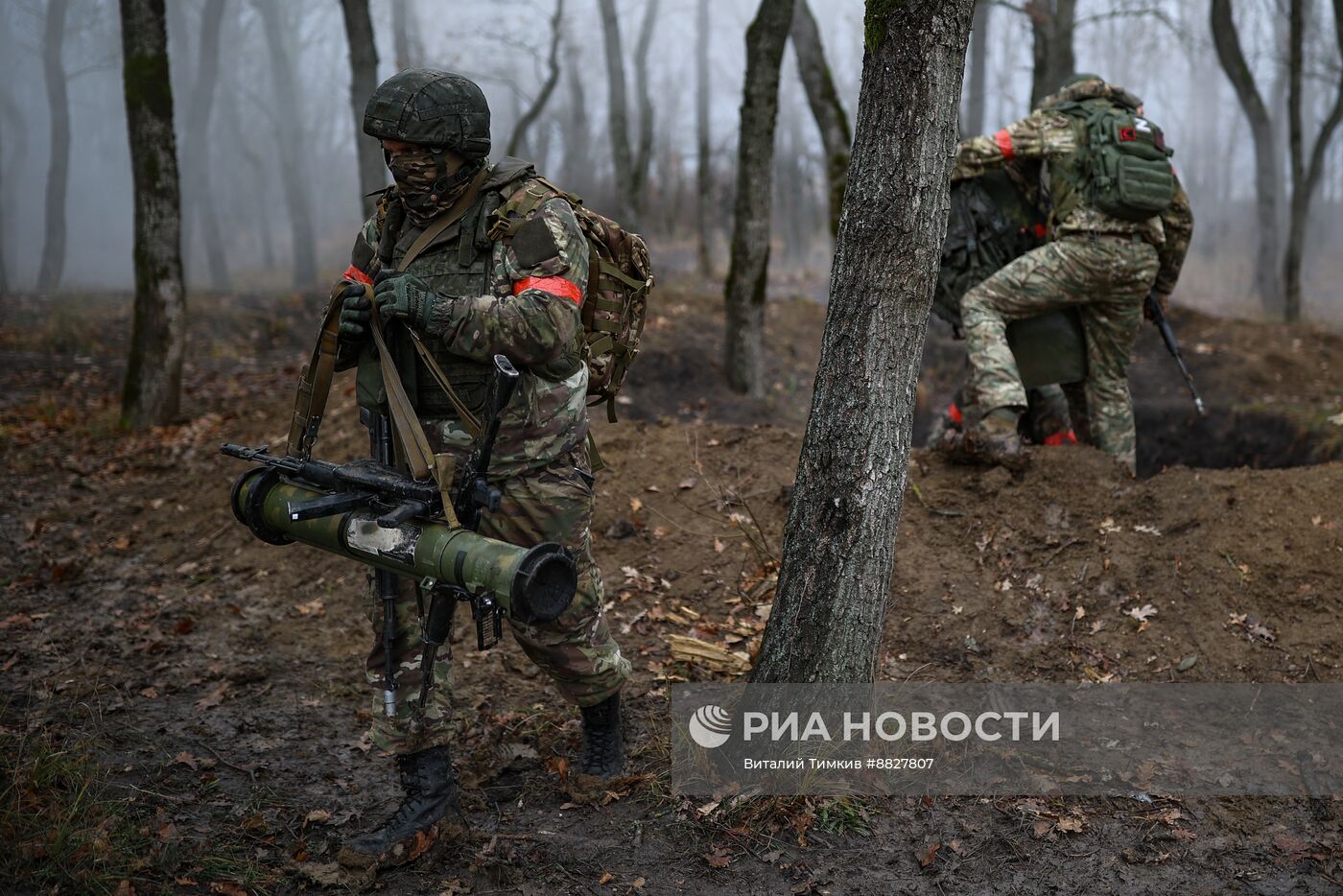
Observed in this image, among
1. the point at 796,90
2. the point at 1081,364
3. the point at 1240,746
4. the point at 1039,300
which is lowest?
the point at 1240,746

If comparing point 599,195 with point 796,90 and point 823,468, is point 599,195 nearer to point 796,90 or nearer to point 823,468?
Answer: point 796,90

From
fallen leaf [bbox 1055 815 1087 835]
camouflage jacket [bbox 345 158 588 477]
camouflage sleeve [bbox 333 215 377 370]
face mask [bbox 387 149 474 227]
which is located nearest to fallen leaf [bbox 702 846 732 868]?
fallen leaf [bbox 1055 815 1087 835]

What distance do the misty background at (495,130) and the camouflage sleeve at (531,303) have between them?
11970 mm

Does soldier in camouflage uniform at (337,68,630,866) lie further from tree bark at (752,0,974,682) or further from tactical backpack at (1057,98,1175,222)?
tactical backpack at (1057,98,1175,222)

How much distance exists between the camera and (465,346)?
10.1 ft

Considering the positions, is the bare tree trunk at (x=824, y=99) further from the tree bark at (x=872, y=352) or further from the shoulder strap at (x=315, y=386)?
the shoulder strap at (x=315, y=386)

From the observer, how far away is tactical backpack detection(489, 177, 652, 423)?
3244 mm

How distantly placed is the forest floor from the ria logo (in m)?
0.23

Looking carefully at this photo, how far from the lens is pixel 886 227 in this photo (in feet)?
10.6

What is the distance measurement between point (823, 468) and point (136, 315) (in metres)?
7.54

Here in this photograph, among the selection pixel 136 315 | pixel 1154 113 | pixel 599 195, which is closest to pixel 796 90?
pixel 599 195

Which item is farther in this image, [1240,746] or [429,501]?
[1240,746]

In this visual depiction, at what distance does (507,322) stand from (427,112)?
0.75 m

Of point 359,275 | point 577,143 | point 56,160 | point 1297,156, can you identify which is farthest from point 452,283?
point 56,160
